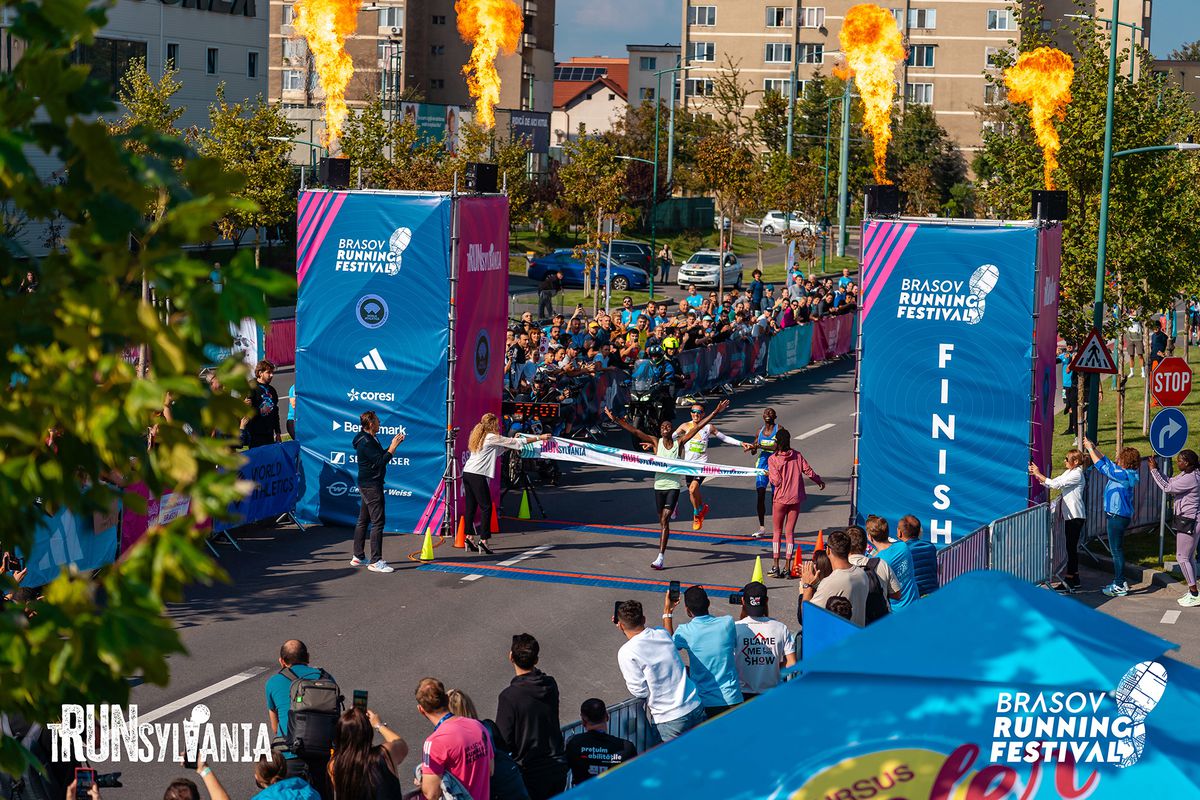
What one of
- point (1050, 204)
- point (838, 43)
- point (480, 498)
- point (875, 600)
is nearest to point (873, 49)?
point (1050, 204)

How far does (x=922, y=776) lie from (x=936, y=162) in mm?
92699

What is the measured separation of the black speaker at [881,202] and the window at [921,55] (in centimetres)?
9110

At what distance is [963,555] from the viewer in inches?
614

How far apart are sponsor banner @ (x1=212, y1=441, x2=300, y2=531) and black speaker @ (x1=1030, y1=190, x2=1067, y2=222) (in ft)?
31.0

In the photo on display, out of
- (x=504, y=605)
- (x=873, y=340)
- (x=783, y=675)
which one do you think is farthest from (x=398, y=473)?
(x=783, y=675)

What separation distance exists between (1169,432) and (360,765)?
517 inches

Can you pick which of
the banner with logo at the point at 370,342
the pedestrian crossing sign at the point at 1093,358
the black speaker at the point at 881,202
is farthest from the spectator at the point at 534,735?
the pedestrian crossing sign at the point at 1093,358

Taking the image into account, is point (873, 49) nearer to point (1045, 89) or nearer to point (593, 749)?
point (1045, 89)

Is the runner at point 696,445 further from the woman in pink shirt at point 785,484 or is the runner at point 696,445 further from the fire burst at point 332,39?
the fire burst at point 332,39

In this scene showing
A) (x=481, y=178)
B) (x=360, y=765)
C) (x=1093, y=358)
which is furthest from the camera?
(x=1093, y=358)

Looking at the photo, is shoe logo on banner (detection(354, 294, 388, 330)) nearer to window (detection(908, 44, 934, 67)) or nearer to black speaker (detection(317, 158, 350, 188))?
black speaker (detection(317, 158, 350, 188))

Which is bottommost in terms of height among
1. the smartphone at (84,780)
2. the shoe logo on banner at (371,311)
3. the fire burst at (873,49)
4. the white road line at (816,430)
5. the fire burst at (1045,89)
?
the white road line at (816,430)

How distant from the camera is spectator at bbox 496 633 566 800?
9.20 meters

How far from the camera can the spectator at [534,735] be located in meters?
9.20
